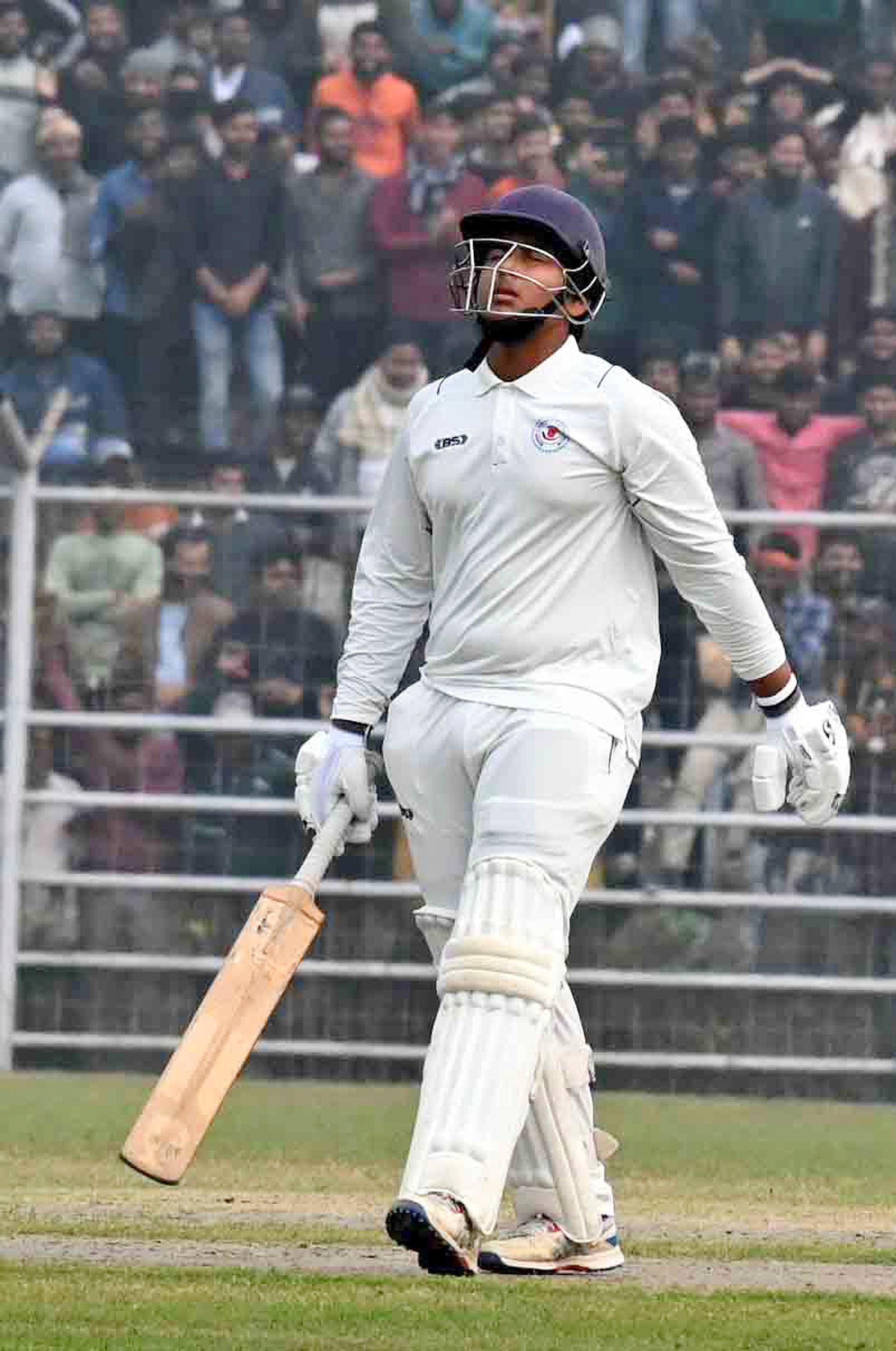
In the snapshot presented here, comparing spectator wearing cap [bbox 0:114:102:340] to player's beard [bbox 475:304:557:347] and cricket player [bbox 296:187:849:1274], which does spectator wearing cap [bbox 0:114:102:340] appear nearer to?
cricket player [bbox 296:187:849:1274]

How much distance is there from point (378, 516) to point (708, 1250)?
1.63 metres

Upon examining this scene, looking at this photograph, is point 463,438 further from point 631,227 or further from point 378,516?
point 631,227

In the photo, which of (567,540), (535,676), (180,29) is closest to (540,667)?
(535,676)

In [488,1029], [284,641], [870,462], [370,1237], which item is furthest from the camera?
[870,462]

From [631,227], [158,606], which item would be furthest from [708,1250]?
[631,227]

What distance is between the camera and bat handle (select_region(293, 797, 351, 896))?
4.95m

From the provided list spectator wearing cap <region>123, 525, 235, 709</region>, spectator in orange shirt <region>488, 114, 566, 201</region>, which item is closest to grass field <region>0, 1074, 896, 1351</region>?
spectator wearing cap <region>123, 525, 235, 709</region>

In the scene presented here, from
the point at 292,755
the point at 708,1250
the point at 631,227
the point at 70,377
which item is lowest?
the point at 708,1250

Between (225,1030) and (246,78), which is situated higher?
(246,78)

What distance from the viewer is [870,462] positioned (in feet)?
38.0

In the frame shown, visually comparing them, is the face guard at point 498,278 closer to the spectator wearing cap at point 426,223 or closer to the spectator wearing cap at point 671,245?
the spectator wearing cap at point 426,223

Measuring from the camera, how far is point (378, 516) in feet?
17.4

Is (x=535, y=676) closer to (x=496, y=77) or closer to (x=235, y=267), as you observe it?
(x=235, y=267)

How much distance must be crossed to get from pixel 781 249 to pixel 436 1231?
8473mm
